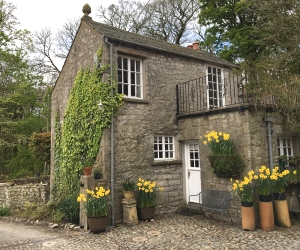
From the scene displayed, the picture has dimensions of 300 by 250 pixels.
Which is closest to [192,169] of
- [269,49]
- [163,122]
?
[163,122]

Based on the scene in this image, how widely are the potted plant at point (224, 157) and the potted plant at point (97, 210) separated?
3.30m

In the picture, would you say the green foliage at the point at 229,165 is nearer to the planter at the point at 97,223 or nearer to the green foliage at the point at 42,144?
the planter at the point at 97,223

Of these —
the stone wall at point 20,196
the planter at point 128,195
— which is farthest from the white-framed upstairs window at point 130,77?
the stone wall at point 20,196

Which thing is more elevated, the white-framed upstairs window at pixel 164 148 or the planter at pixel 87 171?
the white-framed upstairs window at pixel 164 148

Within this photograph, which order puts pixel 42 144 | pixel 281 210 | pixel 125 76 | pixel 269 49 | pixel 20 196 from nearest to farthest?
pixel 281 210 < pixel 125 76 < pixel 20 196 < pixel 269 49 < pixel 42 144

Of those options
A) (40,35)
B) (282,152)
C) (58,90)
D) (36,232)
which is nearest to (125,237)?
(36,232)

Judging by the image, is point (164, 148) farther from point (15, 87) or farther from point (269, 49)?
point (15, 87)

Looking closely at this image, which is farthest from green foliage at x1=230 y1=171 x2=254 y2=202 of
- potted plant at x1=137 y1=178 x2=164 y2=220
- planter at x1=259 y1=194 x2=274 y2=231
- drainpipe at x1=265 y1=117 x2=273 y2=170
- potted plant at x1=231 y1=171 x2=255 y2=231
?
potted plant at x1=137 y1=178 x2=164 y2=220

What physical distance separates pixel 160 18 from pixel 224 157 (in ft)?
63.3

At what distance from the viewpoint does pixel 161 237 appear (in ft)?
21.7

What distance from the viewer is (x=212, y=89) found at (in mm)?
11414

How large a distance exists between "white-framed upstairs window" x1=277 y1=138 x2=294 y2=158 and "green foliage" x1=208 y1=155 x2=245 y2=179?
216 centimetres

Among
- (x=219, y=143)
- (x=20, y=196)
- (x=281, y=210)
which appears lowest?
(x=20, y=196)

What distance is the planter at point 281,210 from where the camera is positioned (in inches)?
279
